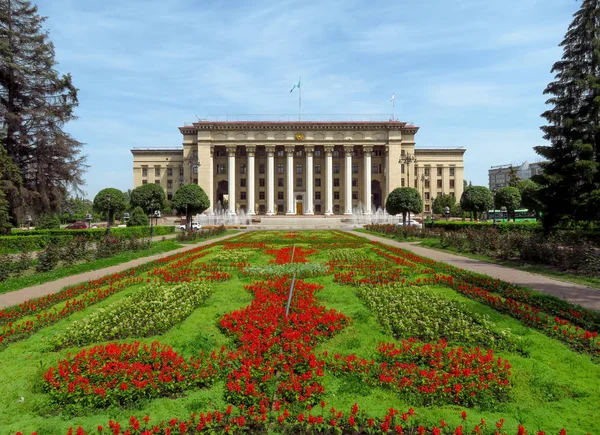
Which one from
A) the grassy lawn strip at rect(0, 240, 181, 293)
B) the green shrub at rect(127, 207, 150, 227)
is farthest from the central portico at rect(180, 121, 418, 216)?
the grassy lawn strip at rect(0, 240, 181, 293)

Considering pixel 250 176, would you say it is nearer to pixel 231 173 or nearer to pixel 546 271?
pixel 231 173

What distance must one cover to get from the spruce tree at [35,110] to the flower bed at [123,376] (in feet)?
75.9

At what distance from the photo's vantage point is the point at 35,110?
2389 cm

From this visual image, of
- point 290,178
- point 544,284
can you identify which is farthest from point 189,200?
point 544,284

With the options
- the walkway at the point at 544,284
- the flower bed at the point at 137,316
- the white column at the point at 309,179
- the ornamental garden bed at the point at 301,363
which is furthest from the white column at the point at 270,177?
the ornamental garden bed at the point at 301,363

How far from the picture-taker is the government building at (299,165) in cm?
5769

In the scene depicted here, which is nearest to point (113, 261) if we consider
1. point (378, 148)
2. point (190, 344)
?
point (190, 344)

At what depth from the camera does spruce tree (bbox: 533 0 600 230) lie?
1831 cm

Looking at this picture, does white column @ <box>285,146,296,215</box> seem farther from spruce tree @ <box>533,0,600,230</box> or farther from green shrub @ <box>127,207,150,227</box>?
spruce tree @ <box>533,0,600,230</box>

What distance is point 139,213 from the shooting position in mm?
37719

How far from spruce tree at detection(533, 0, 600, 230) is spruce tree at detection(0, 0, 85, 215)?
2849cm

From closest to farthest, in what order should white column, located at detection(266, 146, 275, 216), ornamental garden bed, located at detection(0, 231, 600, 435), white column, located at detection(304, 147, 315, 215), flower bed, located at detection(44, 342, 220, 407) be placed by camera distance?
1. ornamental garden bed, located at detection(0, 231, 600, 435)
2. flower bed, located at detection(44, 342, 220, 407)
3. white column, located at detection(304, 147, 315, 215)
4. white column, located at detection(266, 146, 275, 216)

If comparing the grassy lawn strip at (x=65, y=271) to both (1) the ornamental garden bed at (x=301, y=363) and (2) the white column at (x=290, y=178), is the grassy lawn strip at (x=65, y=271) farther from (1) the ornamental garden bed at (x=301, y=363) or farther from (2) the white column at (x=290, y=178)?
(2) the white column at (x=290, y=178)

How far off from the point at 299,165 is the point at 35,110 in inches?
1652
